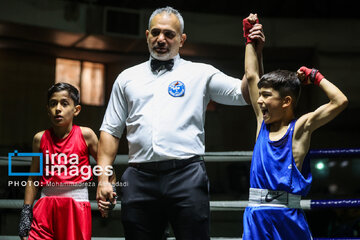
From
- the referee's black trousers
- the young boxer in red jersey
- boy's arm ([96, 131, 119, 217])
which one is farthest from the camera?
the young boxer in red jersey

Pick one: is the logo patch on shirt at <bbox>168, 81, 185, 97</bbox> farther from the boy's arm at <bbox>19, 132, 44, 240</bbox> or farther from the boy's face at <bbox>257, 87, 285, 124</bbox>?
the boy's arm at <bbox>19, 132, 44, 240</bbox>

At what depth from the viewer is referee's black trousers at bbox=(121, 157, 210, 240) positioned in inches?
76.3

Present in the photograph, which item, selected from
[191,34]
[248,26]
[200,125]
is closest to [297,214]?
[200,125]

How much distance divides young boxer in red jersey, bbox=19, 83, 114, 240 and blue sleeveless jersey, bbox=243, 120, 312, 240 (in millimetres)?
931

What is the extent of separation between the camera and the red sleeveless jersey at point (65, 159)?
2494 millimetres

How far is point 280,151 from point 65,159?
1.12 meters

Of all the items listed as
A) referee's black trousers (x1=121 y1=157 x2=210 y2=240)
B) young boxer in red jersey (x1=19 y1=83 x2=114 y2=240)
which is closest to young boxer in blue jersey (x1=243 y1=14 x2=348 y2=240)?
referee's black trousers (x1=121 y1=157 x2=210 y2=240)

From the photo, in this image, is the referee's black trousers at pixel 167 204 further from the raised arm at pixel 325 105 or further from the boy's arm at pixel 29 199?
the boy's arm at pixel 29 199

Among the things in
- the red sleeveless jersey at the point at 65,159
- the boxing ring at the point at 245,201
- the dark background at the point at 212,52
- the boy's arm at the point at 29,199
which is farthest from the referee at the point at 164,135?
the dark background at the point at 212,52

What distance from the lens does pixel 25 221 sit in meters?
2.49

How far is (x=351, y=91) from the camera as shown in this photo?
9117 millimetres

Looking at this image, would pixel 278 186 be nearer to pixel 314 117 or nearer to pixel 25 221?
pixel 314 117

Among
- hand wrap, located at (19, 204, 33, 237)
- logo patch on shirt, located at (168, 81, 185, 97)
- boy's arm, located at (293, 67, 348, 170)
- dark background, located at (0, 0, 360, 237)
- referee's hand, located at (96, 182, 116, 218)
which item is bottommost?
hand wrap, located at (19, 204, 33, 237)

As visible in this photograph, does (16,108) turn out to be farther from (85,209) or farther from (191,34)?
(85,209)
